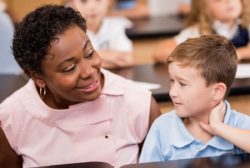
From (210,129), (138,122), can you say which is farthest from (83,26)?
(210,129)

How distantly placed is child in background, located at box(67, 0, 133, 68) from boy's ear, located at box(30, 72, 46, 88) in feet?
2.88

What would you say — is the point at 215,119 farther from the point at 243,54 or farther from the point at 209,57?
the point at 243,54

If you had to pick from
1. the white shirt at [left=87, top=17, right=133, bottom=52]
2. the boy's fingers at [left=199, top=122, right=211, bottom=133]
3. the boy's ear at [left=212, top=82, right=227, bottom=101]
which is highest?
the boy's ear at [left=212, top=82, right=227, bottom=101]

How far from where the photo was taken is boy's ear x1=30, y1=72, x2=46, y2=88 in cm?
163

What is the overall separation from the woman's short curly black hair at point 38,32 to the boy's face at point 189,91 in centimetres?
33

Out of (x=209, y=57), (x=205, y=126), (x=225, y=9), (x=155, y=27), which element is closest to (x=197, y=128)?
(x=205, y=126)

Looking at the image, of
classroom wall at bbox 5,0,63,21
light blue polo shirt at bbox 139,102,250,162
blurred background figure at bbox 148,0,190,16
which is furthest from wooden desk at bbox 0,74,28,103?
blurred background figure at bbox 148,0,190,16

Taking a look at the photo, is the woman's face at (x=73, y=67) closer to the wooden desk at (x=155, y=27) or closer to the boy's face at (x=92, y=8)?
the boy's face at (x=92, y=8)

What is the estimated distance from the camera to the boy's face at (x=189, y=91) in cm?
149

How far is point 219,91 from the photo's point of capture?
151 centimetres

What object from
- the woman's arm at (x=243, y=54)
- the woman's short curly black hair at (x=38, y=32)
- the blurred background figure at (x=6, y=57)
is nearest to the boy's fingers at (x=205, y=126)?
the woman's short curly black hair at (x=38, y=32)

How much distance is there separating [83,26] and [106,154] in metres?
0.41

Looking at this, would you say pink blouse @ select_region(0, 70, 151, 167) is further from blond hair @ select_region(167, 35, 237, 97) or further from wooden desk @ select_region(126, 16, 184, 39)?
wooden desk @ select_region(126, 16, 184, 39)

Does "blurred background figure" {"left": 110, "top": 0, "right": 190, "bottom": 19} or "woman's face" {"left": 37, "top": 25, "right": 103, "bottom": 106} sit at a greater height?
"woman's face" {"left": 37, "top": 25, "right": 103, "bottom": 106}
